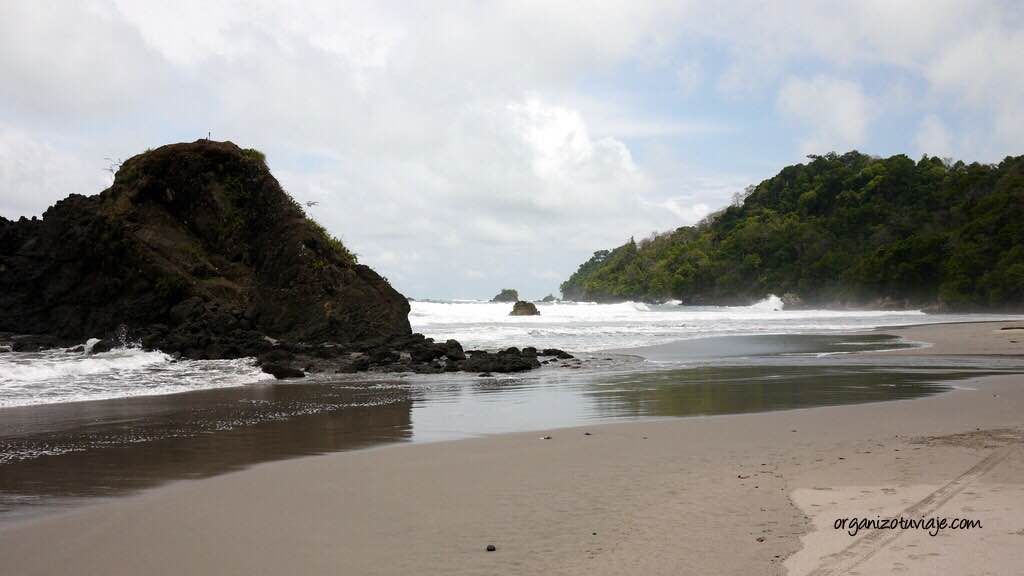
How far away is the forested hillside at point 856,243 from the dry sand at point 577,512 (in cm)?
5395

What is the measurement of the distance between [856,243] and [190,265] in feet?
248

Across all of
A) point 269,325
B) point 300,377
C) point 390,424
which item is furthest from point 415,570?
point 269,325

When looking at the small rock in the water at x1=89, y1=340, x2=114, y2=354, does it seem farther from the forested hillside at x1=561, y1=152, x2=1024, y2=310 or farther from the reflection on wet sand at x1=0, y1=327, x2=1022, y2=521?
the forested hillside at x1=561, y1=152, x2=1024, y2=310

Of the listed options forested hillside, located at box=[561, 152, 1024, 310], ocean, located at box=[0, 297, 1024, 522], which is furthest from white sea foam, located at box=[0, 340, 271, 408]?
forested hillside, located at box=[561, 152, 1024, 310]

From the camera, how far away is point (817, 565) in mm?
3801

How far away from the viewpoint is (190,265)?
22.7m

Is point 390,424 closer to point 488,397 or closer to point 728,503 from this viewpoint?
point 488,397

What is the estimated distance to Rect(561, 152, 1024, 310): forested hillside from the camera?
5597 centimetres

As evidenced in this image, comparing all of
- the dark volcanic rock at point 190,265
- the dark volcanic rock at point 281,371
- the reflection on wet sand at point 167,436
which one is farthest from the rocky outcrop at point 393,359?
the reflection on wet sand at point 167,436

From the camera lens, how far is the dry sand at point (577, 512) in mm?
A: 4082

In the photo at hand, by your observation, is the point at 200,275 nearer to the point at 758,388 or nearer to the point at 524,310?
the point at 758,388

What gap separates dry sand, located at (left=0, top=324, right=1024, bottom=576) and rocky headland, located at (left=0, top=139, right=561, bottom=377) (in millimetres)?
12502

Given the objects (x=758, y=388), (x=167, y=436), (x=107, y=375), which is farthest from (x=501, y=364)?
(x=167, y=436)

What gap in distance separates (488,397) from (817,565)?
29.9 feet
